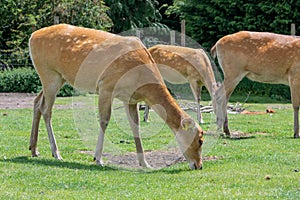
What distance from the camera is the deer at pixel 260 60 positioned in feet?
36.8

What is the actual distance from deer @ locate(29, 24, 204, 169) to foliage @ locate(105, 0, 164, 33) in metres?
20.9

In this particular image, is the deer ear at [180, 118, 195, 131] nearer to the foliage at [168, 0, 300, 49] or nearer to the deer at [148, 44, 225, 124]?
the deer at [148, 44, 225, 124]

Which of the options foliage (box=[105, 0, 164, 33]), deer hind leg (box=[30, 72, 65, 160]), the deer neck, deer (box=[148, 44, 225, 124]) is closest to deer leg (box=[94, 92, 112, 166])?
the deer neck

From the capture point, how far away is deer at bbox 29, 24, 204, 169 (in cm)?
770

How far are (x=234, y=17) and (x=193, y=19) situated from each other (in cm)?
178

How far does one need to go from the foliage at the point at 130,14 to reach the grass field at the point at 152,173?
Answer: 18.6 meters

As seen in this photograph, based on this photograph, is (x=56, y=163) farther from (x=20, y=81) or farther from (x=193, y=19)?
(x=193, y=19)

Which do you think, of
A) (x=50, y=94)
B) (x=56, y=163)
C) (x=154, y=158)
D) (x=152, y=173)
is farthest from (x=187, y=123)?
(x=50, y=94)

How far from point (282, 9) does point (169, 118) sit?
15.9 meters

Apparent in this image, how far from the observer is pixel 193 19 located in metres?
24.3

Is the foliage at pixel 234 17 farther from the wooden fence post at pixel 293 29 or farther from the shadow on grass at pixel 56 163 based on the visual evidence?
the shadow on grass at pixel 56 163

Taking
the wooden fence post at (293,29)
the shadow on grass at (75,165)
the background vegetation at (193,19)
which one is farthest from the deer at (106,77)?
the background vegetation at (193,19)

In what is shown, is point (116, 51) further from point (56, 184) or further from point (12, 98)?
point (12, 98)

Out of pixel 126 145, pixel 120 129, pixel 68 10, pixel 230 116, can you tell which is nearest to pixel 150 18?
pixel 68 10
